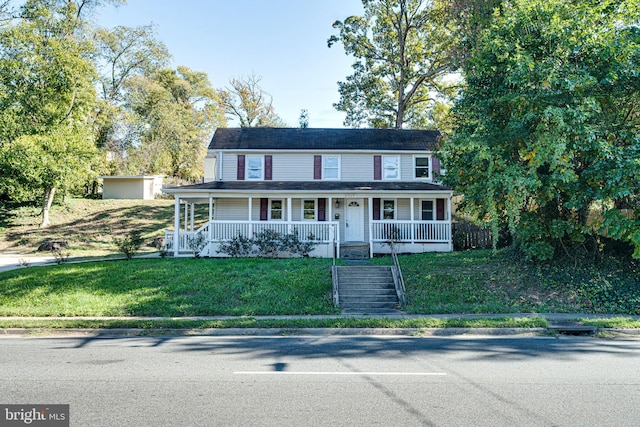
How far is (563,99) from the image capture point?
426 inches

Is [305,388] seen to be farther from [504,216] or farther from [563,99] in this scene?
[504,216]

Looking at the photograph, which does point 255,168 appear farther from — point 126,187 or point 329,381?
point 126,187

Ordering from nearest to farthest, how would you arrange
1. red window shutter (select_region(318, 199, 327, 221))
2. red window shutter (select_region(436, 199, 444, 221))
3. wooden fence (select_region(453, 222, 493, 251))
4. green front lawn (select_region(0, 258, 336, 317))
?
green front lawn (select_region(0, 258, 336, 317)) → wooden fence (select_region(453, 222, 493, 251)) → red window shutter (select_region(318, 199, 327, 221)) → red window shutter (select_region(436, 199, 444, 221))

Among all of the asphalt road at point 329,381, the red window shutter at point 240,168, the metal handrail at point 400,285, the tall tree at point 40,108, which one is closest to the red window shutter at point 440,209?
the metal handrail at point 400,285

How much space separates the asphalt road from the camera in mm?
4469

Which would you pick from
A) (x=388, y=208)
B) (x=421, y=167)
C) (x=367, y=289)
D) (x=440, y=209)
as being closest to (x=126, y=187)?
(x=388, y=208)

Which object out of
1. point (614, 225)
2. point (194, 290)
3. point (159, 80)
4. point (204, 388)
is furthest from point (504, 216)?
point (159, 80)

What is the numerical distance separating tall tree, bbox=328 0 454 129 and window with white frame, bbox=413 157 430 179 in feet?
36.4

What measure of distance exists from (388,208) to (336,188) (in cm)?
362

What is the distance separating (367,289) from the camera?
12852mm

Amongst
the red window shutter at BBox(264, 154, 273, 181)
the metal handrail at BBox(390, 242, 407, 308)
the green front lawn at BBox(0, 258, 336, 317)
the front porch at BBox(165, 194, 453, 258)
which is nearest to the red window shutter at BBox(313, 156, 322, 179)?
the front porch at BBox(165, 194, 453, 258)

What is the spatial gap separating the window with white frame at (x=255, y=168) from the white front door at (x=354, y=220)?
5.18 m

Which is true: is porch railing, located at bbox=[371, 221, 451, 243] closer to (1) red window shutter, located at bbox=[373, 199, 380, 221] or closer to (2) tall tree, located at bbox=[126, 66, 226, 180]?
(1) red window shutter, located at bbox=[373, 199, 380, 221]

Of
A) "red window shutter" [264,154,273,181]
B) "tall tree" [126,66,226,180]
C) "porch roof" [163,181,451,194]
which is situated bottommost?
"porch roof" [163,181,451,194]
